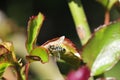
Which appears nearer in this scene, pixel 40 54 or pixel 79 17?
pixel 40 54

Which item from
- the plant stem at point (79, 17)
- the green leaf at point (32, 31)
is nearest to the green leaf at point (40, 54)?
the green leaf at point (32, 31)

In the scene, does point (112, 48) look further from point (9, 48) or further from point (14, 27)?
point (14, 27)

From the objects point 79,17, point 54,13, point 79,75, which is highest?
point 54,13

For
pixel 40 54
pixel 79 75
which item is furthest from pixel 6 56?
pixel 79 75

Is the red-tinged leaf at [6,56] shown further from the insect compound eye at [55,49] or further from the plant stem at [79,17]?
the plant stem at [79,17]

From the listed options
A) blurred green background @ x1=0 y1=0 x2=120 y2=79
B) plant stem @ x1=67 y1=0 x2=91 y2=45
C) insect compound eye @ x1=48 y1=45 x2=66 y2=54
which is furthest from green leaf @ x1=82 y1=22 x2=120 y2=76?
blurred green background @ x1=0 y1=0 x2=120 y2=79

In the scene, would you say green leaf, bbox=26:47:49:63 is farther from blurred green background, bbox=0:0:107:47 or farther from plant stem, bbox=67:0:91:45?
blurred green background, bbox=0:0:107:47

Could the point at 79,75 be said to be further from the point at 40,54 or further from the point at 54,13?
the point at 54,13

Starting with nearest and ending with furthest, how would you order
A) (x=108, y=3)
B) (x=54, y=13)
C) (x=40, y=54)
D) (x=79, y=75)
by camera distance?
(x=79, y=75)
(x=40, y=54)
(x=108, y=3)
(x=54, y=13)
